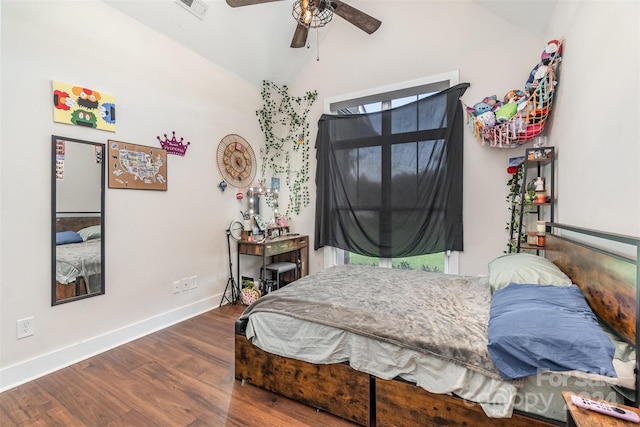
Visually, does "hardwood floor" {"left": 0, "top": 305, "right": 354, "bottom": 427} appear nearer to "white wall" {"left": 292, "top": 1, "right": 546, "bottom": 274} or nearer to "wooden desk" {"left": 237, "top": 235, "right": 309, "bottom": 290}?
"wooden desk" {"left": 237, "top": 235, "right": 309, "bottom": 290}

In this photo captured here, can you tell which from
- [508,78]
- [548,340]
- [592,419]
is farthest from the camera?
[508,78]

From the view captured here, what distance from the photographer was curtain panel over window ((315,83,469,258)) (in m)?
3.04

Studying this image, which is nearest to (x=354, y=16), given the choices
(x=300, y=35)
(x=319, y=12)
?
(x=319, y=12)

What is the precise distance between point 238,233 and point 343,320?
92.8 inches

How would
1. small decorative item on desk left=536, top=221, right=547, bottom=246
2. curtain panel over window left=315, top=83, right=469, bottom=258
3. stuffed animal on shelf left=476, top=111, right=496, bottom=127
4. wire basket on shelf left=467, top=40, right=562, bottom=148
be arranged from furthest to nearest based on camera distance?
curtain panel over window left=315, top=83, right=469, bottom=258 → stuffed animal on shelf left=476, top=111, right=496, bottom=127 → small decorative item on desk left=536, top=221, right=547, bottom=246 → wire basket on shelf left=467, top=40, right=562, bottom=148

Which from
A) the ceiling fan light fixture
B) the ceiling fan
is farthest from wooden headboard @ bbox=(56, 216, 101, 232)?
the ceiling fan light fixture

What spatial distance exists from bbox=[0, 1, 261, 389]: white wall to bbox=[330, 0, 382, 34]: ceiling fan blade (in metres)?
1.74

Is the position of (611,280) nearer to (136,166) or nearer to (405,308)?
(405,308)

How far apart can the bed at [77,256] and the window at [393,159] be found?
8.68ft

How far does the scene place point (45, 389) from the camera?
6.07ft

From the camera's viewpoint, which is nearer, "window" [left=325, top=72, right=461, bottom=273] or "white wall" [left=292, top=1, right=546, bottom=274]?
"white wall" [left=292, top=1, right=546, bottom=274]

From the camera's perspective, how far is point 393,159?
336 centimetres

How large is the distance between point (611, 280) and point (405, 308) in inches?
37.0

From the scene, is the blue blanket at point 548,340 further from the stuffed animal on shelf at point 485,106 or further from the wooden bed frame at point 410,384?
the stuffed animal on shelf at point 485,106
